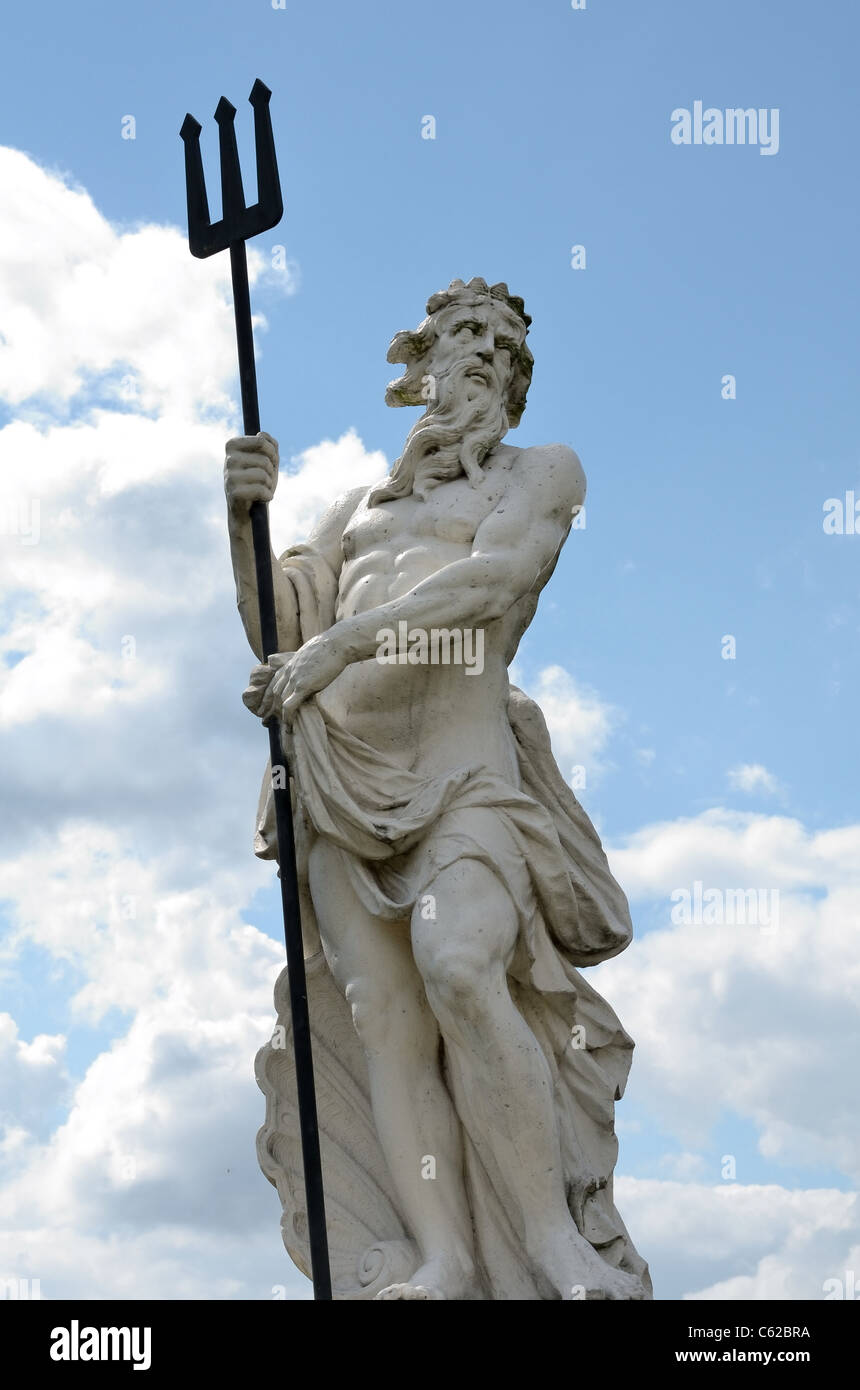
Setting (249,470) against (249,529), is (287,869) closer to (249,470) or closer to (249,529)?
(249,529)

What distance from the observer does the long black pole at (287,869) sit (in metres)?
8.14

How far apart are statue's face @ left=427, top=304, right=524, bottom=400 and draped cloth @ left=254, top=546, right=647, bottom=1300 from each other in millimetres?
1483

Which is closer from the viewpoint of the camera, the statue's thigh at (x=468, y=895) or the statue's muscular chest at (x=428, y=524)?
the statue's thigh at (x=468, y=895)

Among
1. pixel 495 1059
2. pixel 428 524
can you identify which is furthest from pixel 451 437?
pixel 495 1059

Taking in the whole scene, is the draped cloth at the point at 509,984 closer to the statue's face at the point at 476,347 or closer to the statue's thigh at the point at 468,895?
the statue's thigh at the point at 468,895

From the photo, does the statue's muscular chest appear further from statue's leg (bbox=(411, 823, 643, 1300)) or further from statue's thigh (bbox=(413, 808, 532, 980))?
statue's leg (bbox=(411, 823, 643, 1300))

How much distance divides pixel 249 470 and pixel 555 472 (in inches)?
52.5

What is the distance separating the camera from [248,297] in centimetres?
913

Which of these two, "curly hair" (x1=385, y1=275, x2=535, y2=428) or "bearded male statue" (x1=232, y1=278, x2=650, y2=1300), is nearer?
"bearded male statue" (x1=232, y1=278, x2=650, y2=1300)

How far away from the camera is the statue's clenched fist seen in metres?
9.07

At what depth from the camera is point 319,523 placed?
9.82 metres

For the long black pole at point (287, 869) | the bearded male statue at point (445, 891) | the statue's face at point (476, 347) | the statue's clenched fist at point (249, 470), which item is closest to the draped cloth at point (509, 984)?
the bearded male statue at point (445, 891)

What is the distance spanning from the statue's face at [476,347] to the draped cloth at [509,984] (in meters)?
1.48

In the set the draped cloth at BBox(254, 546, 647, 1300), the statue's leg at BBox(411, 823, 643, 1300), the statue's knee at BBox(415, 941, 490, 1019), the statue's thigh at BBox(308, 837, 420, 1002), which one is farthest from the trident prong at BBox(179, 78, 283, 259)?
the statue's knee at BBox(415, 941, 490, 1019)
